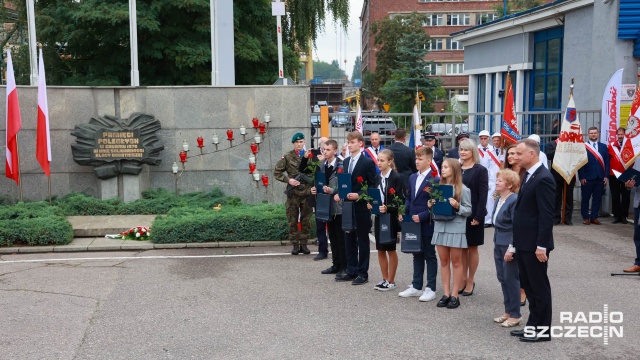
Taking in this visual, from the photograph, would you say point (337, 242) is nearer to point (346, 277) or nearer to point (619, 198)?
point (346, 277)

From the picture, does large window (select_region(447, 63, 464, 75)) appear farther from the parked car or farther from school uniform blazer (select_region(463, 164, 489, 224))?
A: school uniform blazer (select_region(463, 164, 489, 224))

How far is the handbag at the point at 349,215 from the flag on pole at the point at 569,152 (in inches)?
257

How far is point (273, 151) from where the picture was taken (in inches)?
622

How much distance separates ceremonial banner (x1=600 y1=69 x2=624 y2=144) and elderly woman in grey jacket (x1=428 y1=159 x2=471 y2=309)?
7899 millimetres

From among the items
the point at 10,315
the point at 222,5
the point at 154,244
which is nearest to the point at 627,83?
the point at 222,5

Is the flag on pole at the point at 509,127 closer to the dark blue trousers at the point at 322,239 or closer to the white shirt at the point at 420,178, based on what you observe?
the dark blue trousers at the point at 322,239

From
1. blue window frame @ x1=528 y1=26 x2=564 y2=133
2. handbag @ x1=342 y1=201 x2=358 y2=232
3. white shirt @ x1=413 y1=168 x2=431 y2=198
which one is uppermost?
blue window frame @ x1=528 y1=26 x2=564 y2=133

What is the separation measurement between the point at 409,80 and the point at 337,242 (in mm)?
42634

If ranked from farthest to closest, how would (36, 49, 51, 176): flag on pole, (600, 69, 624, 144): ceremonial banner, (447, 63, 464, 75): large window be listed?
1. (447, 63, 464, 75): large window
2. (600, 69, 624, 144): ceremonial banner
3. (36, 49, 51, 176): flag on pole

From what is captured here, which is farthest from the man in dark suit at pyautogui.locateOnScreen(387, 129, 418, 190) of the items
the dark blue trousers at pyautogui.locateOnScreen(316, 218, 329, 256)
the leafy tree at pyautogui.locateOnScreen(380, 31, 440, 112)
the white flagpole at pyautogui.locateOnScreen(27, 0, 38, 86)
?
the leafy tree at pyautogui.locateOnScreen(380, 31, 440, 112)

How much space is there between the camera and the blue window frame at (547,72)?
22031 mm

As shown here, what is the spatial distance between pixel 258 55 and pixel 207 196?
10693 millimetres

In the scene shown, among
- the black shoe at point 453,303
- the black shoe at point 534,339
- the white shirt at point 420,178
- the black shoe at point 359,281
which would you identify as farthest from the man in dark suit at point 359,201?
the black shoe at point 534,339

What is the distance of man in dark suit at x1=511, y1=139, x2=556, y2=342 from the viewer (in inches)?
279
